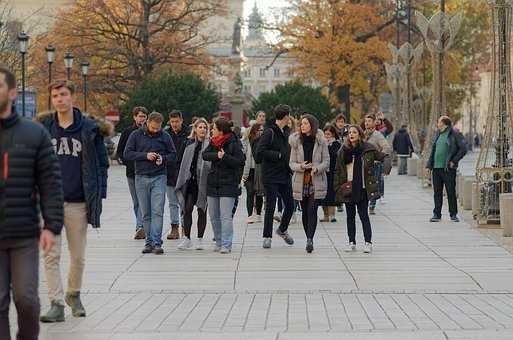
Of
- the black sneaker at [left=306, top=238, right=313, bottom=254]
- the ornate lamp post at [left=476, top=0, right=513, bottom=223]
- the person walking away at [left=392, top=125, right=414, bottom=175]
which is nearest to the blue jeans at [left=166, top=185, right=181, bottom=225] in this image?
the black sneaker at [left=306, top=238, right=313, bottom=254]

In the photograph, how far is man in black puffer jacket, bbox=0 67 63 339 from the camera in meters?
7.02

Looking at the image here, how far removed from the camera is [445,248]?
1623cm

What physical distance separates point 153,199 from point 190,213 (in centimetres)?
110

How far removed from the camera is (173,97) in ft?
175

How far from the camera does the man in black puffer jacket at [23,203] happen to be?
7023 mm

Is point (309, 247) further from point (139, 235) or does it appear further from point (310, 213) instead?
point (139, 235)

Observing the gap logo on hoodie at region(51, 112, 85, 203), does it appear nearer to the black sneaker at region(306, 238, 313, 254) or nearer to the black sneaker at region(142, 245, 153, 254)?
the black sneaker at region(142, 245, 153, 254)

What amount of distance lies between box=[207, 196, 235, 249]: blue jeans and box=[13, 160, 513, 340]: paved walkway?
0.76 ft

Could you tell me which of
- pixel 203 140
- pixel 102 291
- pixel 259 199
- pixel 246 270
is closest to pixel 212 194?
pixel 203 140

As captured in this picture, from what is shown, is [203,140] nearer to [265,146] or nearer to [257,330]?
[265,146]

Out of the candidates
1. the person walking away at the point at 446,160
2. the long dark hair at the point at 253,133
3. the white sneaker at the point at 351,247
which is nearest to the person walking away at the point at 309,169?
A: the white sneaker at the point at 351,247

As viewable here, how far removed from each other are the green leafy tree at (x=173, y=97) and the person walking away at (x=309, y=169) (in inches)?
1433

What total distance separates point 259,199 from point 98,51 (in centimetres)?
3754

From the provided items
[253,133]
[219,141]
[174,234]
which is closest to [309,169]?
[219,141]
